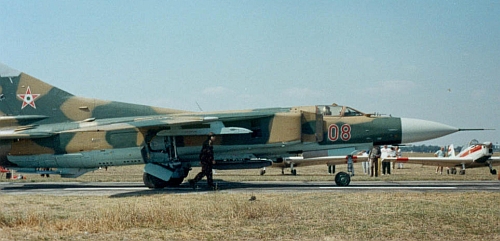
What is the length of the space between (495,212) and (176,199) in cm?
731

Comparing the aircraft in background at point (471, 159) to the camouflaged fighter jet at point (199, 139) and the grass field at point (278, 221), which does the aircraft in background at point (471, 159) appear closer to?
the camouflaged fighter jet at point (199, 139)

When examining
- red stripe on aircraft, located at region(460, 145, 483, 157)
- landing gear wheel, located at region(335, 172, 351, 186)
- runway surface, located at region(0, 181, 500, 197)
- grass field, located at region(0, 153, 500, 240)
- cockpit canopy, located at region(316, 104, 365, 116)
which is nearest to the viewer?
grass field, located at region(0, 153, 500, 240)

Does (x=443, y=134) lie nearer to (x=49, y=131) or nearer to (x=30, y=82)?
(x=49, y=131)

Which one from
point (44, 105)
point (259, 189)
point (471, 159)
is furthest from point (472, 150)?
point (44, 105)

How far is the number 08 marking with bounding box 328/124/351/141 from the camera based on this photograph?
16.3 metres

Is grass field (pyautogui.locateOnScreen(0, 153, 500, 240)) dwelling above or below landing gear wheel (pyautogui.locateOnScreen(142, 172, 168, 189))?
above

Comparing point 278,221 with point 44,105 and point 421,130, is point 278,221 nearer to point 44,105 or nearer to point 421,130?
point 421,130

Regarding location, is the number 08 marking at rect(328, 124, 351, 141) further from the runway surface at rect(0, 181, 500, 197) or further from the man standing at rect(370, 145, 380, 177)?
the man standing at rect(370, 145, 380, 177)

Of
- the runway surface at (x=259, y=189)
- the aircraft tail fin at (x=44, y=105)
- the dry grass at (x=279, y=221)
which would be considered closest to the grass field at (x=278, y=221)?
the dry grass at (x=279, y=221)

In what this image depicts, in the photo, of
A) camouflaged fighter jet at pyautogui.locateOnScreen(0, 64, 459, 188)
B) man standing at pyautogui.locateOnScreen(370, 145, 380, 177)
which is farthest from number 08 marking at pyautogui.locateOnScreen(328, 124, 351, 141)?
man standing at pyautogui.locateOnScreen(370, 145, 380, 177)

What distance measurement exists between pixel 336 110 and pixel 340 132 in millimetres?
855

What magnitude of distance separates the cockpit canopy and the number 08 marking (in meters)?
0.54

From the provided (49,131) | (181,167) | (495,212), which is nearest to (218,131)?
(181,167)

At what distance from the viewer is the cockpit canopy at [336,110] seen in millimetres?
16594
